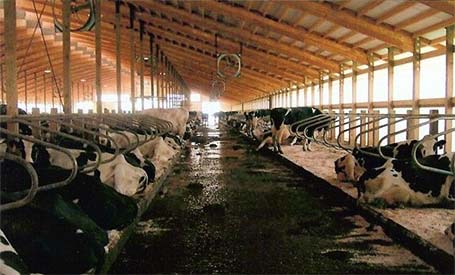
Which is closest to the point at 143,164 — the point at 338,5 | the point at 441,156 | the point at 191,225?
the point at 191,225

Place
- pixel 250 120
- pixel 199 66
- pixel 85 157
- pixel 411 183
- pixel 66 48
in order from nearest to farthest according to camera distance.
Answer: pixel 85 157
pixel 411 183
pixel 66 48
pixel 250 120
pixel 199 66

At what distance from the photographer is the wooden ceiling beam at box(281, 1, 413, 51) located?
34.4ft

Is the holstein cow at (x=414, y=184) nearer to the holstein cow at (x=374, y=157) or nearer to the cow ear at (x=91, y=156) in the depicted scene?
the holstein cow at (x=374, y=157)

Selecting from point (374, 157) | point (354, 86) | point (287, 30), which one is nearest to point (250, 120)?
point (354, 86)

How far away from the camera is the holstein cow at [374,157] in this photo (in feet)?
19.7

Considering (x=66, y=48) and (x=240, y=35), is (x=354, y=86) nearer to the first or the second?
(x=240, y=35)

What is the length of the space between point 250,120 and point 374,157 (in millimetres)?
14832

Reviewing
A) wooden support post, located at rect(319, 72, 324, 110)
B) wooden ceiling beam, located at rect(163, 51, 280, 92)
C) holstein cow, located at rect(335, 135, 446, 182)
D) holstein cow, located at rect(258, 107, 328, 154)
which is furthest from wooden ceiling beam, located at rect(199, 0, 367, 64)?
wooden ceiling beam, located at rect(163, 51, 280, 92)

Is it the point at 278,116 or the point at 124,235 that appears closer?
the point at 124,235

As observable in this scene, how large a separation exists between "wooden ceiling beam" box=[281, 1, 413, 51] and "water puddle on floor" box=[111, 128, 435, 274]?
423 cm

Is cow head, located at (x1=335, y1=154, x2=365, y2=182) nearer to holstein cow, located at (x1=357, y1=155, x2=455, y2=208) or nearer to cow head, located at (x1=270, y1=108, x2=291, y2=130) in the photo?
holstein cow, located at (x1=357, y1=155, x2=455, y2=208)

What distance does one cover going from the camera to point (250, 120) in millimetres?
21203

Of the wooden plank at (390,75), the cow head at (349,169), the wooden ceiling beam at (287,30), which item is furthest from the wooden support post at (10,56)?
the wooden plank at (390,75)

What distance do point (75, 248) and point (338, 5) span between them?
29.9 ft
